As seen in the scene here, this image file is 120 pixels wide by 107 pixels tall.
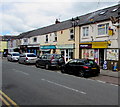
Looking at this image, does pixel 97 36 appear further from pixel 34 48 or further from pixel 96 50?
pixel 34 48

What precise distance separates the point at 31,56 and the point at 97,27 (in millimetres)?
10726

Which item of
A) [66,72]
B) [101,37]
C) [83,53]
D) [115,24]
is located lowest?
[66,72]

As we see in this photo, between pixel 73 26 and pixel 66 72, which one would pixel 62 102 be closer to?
pixel 66 72

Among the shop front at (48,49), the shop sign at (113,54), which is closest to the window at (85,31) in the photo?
the shop sign at (113,54)

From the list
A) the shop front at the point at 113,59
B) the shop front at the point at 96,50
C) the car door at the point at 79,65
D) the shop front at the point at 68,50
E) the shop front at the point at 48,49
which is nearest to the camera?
the car door at the point at 79,65

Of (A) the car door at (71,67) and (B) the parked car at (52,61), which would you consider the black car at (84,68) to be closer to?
(A) the car door at (71,67)

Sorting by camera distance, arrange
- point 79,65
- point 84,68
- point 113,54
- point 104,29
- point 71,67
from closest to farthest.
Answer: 1. point 84,68
2. point 79,65
3. point 71,67
4. point 113,54
5. point 104,29

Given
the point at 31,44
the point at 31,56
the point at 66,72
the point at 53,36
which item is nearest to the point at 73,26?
the point at 53,36

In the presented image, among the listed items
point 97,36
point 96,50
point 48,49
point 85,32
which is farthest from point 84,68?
point 48,49

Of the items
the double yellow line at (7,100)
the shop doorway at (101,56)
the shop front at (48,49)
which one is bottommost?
Answer: the double yellow line at (7,100)

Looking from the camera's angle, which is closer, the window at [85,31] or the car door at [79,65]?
the car door at [79,65]

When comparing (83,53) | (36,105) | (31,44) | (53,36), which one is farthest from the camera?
(31,44)

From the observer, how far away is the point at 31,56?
71.7 ft

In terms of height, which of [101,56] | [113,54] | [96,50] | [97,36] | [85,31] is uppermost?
[85,31]
